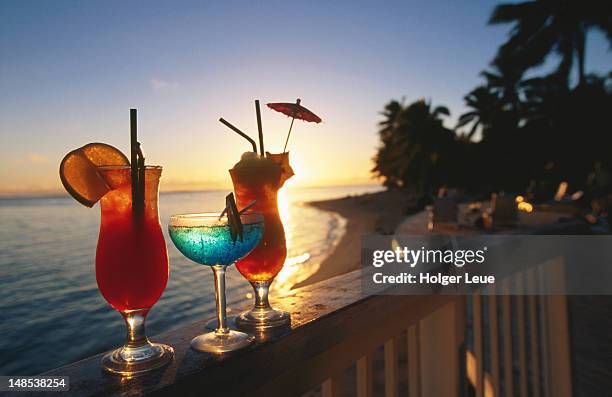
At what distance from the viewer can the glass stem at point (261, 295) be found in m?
0.93

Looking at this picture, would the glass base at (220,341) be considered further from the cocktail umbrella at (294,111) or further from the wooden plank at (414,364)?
the wooden plank at (414,364)

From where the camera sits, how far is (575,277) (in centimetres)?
217

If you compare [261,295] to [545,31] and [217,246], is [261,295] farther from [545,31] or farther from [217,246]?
[545,31]

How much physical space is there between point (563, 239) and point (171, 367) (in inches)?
86.0

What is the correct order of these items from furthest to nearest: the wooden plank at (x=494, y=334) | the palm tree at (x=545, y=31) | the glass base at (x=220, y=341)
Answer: the palm tree at (x=545, y=31) < the wooden plank at (x=494, y=334) < the glass base at (x=220, y=341)

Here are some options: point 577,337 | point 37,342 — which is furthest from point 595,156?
point 37,342

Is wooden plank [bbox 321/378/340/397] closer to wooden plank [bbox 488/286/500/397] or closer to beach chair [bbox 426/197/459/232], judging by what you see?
wooden plank [bbox 488/286/500/397]

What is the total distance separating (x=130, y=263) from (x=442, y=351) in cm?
120

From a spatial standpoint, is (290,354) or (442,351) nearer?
(290,354)

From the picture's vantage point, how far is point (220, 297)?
77 cm

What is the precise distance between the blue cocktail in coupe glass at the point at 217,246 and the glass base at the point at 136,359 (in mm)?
61

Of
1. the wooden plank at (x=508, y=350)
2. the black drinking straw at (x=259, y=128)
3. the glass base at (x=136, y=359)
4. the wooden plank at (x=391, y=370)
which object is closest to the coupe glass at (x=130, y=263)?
the glass base at (x=136, y=359)

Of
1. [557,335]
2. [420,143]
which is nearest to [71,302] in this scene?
[557,335]

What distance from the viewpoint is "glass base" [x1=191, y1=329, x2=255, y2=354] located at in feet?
2.31
